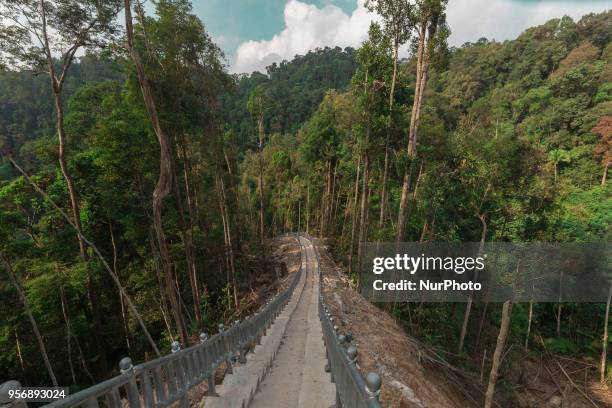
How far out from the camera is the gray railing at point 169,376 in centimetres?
228

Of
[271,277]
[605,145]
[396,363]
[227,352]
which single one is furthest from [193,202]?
[605,145]

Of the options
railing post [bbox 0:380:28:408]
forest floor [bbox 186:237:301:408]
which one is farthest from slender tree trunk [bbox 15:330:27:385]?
railing post [bbox 0:380:28:408]

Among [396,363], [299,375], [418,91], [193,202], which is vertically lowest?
[396,363]

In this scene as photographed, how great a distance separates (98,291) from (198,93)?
11.6 metres

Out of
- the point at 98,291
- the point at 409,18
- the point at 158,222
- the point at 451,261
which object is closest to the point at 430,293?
the point at 451,261

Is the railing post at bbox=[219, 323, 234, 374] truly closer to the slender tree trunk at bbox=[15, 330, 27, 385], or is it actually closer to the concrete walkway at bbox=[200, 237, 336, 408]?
the concrete walkway at bbox=[200, 237, 336, 408]

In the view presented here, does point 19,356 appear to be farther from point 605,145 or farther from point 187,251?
point 605,145

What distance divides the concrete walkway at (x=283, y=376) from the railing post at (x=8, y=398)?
2.90 meters

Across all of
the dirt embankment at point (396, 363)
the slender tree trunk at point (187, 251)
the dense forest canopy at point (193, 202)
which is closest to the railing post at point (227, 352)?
the dirt embankment at point (396, 363)

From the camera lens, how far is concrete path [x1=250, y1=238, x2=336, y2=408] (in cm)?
438

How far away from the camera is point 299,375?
5.61 meters

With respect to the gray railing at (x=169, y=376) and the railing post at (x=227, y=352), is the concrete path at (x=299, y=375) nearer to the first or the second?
the railing post at (x=227, y=352)

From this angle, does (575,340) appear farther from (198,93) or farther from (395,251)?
(198,93)

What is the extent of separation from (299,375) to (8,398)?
4923 mm
